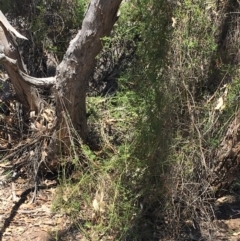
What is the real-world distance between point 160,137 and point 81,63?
3.15 feet

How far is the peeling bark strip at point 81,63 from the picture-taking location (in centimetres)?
456

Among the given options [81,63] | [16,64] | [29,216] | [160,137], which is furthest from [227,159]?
[16,64]

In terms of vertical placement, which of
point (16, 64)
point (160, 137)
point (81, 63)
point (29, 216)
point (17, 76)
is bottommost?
point (29, 216)

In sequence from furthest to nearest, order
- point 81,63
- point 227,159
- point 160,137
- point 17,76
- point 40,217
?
point 17,76 < point 40,217 < point 227,159 < point 81,63 < point 160,137

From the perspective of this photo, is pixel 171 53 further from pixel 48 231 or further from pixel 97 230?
pixel 48 231

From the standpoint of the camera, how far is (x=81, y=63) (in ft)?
15.8

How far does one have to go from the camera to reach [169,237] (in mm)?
4801

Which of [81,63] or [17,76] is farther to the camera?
[17,76]

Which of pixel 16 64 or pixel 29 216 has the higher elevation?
pixel 16 64

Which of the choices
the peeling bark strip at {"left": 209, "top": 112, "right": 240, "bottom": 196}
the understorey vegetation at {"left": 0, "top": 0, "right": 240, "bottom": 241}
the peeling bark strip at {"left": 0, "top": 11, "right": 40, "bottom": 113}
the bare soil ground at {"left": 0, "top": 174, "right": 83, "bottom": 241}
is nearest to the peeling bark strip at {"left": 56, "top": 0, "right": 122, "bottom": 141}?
the understorey vegetation at {"left": 0, "top": 0, "right": 240, "bottom": 241}

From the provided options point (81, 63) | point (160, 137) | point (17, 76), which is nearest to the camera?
point (160, 137)

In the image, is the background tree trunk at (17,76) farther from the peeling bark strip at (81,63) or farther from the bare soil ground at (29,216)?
the bare soil ground at (29,216)

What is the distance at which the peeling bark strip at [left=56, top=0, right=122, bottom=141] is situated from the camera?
15.0 ft

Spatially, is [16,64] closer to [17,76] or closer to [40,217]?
[17,76]
